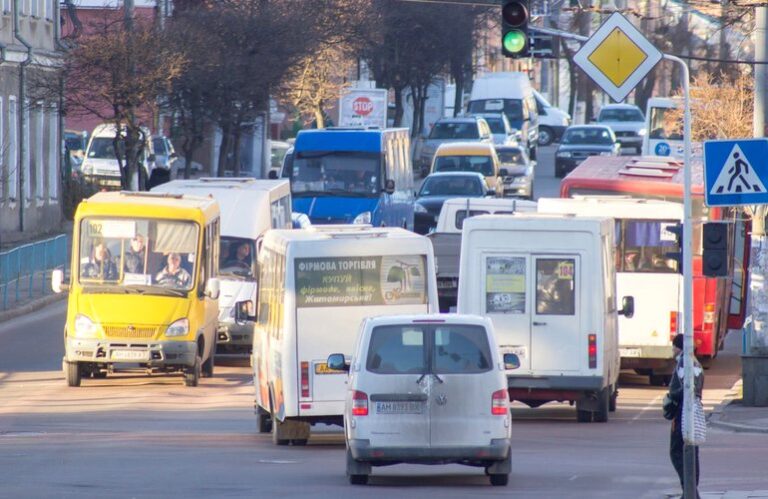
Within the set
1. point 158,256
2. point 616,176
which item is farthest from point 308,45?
point 158,256

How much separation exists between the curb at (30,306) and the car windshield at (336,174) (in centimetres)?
587

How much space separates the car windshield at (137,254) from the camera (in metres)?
23.5

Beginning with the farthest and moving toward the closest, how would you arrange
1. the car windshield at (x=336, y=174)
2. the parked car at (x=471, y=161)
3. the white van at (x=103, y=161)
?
the white van at (x=103, y=161), the parked car at (x=471, y=161), the car windshield at (x=336, y=174)

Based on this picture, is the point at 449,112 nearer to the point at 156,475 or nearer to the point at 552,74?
the point at 552,74

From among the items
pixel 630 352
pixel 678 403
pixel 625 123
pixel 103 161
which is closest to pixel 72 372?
pixel 630 352

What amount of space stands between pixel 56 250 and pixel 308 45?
14719 mm

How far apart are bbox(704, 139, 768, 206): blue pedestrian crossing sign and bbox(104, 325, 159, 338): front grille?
10.4 metres

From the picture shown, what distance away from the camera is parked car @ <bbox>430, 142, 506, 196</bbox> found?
50.0 metres

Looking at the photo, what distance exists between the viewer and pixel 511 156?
54.4 metres

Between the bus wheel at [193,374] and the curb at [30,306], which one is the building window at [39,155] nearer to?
the curb at [30,306]

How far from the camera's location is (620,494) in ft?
45.9

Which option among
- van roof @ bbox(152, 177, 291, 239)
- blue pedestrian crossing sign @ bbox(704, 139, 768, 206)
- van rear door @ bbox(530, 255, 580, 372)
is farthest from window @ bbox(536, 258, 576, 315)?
van roof @ bbox(152, 177, 291, 239)

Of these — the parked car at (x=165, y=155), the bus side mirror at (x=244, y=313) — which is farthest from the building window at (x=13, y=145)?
the bus side mirror at (x=244, y=313)

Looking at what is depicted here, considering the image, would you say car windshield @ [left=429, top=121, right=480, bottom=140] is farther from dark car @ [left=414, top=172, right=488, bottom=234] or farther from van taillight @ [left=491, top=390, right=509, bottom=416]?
van taillight @ [left=491, top=390, right=509, bottom=416]
